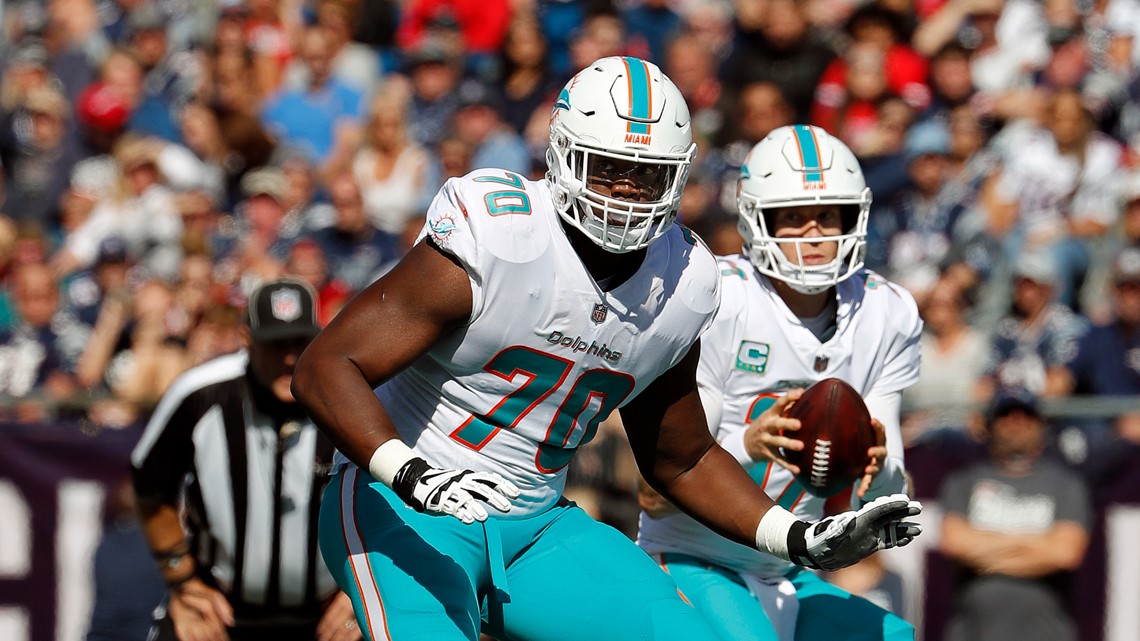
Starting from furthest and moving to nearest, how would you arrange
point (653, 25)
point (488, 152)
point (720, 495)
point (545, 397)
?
point (653, 25) → point (488, 152) → point (720, 495) → point (545, 397)

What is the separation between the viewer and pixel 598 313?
13.1 feet

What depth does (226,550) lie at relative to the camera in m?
5.63

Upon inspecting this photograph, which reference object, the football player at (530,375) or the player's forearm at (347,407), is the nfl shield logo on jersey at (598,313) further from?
the player's forearm at (347,407)

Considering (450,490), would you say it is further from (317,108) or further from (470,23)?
(470,23)

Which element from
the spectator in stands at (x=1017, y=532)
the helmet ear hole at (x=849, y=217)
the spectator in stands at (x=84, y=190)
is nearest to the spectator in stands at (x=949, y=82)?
the spectator in stands at (x=1017, y=532)

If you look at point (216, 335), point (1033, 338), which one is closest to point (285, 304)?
point (216, 335)

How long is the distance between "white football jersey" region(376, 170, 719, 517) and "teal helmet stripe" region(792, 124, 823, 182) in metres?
0.81

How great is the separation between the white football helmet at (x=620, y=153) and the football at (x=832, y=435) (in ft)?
2.55

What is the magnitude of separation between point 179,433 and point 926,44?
6442 mm

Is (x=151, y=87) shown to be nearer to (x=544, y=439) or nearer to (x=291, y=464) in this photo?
(x=291, y=464)

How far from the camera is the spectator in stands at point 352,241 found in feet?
30.4

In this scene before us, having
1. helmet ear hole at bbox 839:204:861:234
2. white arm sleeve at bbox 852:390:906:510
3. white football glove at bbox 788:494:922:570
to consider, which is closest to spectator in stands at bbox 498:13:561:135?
helmet ear hole at bbox 839:204:861:234

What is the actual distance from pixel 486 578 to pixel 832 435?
104 centimetres

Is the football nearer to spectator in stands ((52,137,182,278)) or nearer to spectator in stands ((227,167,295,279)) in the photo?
spectator in stands ((227,167,295,279))
